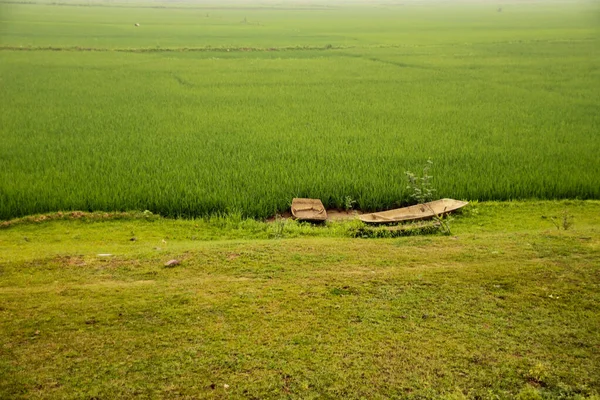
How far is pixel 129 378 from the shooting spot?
3945mm

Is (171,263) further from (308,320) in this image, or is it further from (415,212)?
(415,212)

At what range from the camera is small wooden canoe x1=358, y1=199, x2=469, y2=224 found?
778 cm

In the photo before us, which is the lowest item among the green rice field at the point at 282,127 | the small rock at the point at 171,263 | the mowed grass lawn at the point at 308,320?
the mowed grass lawn at the point at 308,320

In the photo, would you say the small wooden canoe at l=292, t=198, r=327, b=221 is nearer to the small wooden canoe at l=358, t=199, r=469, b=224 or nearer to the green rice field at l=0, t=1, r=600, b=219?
the green rice field at l=0, t=1, r=600, b=219

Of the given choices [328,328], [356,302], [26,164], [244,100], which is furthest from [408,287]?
[244,100]

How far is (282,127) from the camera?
Answer: 44.9 ft

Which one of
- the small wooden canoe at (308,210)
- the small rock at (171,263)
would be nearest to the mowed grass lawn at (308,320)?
the small rock at (171,263)

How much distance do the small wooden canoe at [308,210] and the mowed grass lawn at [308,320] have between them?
1.72m

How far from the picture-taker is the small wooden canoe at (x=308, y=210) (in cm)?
820

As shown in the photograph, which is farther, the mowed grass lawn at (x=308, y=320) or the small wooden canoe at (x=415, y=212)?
the small wooden canoe at (x=415, y=212)

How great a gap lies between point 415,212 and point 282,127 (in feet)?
20.1

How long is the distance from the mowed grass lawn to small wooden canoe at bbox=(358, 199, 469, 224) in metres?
1.08

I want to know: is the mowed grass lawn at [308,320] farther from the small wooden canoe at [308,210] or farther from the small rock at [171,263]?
the small wooden canoe at [308,210]

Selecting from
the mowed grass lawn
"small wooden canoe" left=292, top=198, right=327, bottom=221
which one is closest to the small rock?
the mowed grass lawn
